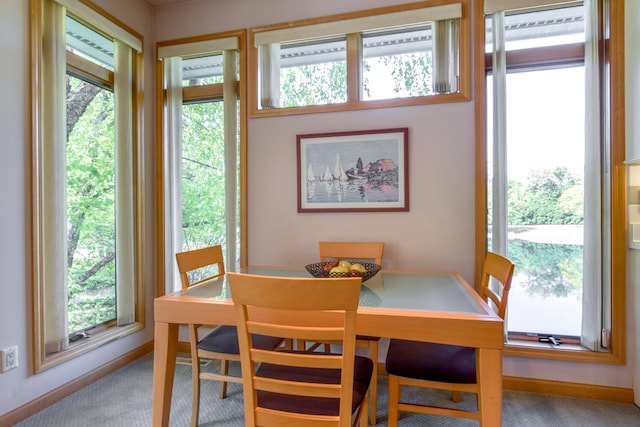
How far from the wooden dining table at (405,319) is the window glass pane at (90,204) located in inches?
44.8

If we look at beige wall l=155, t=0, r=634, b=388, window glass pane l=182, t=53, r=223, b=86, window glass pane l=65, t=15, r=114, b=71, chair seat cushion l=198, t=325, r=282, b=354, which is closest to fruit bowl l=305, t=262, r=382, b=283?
chair seat cushion l=198, t=325, r=282, b=354

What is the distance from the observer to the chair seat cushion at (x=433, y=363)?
4.34 feet

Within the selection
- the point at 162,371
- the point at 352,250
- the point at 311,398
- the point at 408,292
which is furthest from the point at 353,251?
the point at 162,371

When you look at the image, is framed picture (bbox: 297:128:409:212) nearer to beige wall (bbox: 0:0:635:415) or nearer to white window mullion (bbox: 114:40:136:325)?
beige wall (bbox: 0:0:635:415)

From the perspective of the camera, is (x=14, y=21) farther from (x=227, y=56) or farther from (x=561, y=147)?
(x=561, y=147)

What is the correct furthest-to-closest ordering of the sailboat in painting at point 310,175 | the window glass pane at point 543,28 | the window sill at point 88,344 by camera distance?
1. the sailboat in painting at point 310,175
2. the window glass pane at point 543,28
3. the window sill at point 88,344

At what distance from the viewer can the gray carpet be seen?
67.5 inches

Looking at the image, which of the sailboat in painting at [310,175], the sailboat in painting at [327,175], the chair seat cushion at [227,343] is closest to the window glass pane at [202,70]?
the sailboat in painting at [310,175]

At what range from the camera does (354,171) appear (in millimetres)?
2279

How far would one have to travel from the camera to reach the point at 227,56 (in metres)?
2.51

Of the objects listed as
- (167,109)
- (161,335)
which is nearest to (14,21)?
(167,109)

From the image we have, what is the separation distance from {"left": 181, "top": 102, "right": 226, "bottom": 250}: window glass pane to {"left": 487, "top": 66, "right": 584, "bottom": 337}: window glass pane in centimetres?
199

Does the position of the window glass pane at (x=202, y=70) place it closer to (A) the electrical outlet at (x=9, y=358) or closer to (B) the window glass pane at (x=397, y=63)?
(B) the window glass pane at (x=397, y=63)

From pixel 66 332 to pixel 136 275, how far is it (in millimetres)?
598
